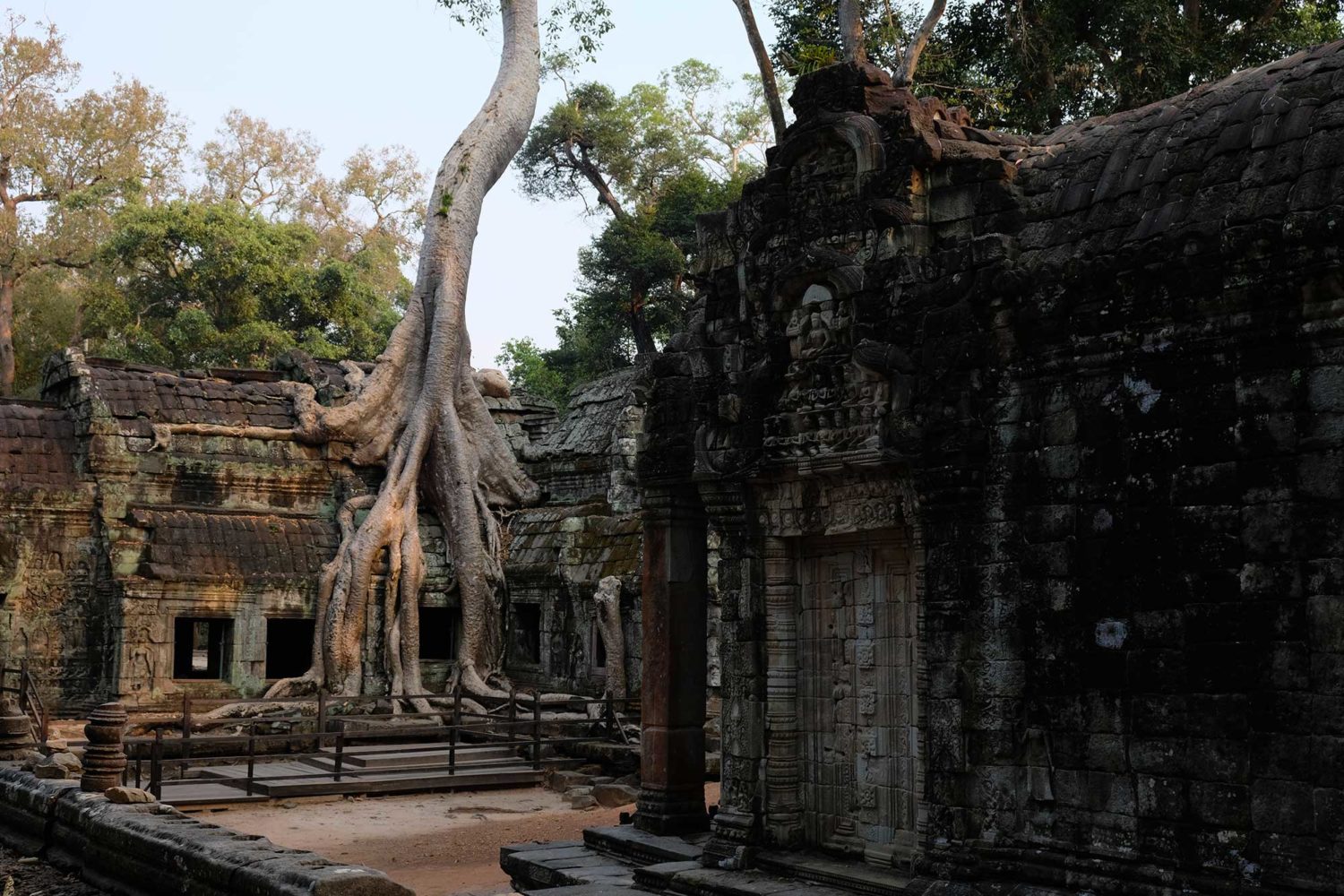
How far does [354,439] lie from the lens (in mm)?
21359

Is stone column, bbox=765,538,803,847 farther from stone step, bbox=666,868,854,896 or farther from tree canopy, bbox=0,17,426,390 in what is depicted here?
tree canopy, bbox=0,17,426,390

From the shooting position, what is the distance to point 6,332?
33.2 m

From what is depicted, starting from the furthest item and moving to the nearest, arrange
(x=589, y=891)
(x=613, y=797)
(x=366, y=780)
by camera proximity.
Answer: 1. (x=366, y=780)
2. (x=613, y=797)
3. (x=589, y=891)

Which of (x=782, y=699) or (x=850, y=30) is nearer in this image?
(x=782, y=699)

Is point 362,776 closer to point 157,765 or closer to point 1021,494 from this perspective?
point 157,765

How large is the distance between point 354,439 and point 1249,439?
54.7 feet

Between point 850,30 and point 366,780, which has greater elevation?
point 850,30

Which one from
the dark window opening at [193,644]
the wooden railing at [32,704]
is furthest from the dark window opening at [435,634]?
the wooden railing at [32,704]

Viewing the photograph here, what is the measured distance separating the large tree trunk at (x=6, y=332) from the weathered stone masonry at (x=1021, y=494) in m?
27.5

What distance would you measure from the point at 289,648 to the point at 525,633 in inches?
157

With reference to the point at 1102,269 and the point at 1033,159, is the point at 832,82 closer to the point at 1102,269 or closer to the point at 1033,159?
the point at 1033,159

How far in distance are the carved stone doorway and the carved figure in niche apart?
896 centimetres

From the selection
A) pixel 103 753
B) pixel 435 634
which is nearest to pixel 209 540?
pixel 435 634

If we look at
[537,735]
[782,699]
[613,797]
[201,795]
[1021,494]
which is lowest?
[613,797]
